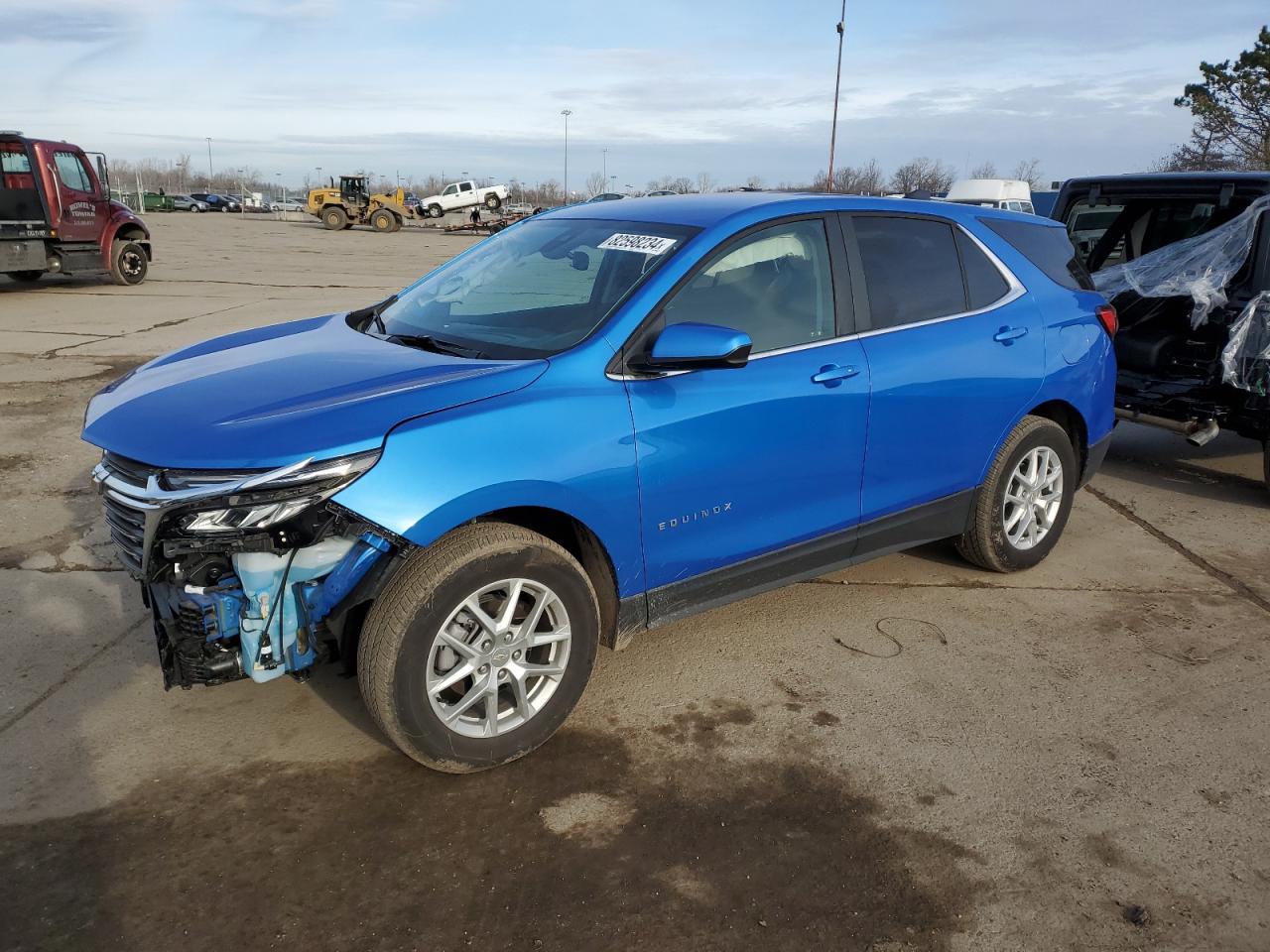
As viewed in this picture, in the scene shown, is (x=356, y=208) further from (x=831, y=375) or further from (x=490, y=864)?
(x=490, y=864)

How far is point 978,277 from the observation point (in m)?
4.62

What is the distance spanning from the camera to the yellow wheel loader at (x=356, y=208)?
46031 millimetres

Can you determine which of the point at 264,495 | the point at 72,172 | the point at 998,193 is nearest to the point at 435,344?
the point at 264,495

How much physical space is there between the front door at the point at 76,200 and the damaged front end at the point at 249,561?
613 inches

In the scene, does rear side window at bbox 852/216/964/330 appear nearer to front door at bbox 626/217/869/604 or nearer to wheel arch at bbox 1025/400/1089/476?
front door at bbox 626/217/869/604

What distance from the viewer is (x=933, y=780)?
10.8 ft

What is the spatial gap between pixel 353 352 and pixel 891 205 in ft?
8.02

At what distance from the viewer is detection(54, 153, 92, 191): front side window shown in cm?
1603

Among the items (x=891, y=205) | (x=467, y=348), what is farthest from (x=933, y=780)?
(x=891, y=205)

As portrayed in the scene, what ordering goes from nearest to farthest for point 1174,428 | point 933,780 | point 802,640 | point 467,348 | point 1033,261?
point 933,780 → point 467,348 → point 802,640 → point 1033,261 → point 1174,428

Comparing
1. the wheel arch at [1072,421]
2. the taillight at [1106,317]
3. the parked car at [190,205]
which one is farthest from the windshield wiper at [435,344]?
the parked car at [190,205]

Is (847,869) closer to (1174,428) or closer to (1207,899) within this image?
(1207,899)

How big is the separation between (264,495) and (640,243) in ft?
5.77

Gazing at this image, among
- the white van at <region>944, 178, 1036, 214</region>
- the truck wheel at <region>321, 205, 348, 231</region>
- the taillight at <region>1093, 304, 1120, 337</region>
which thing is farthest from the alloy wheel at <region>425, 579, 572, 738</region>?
the truck wheel at <region>321, 205, 348, 231</region>
